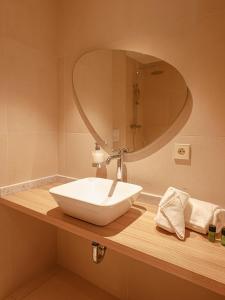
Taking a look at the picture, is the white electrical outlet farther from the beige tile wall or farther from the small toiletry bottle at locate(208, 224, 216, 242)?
the beige tile wall

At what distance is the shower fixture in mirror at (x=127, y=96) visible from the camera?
118 centimetres

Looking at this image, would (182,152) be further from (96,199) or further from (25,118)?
(25,118)

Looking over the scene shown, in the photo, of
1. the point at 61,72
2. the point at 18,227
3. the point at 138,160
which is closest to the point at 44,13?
the point at 61,72

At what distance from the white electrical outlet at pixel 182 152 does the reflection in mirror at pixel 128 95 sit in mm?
125

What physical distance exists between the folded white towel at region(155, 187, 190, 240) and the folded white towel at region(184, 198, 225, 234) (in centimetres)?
5

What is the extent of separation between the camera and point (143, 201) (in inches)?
51.4

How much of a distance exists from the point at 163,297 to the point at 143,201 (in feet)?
1.88

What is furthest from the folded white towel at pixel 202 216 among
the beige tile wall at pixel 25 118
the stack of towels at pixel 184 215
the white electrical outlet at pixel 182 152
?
the beige tile wall at pixel 25 118

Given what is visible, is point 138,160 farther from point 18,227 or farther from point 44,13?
point 44,13

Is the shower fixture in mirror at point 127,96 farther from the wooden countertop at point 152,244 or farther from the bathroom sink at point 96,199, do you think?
the wooden countertop at point 152,244

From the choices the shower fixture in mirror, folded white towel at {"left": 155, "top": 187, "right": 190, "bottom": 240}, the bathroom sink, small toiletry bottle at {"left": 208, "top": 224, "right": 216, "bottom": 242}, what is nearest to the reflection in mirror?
the shower fixture in mirror

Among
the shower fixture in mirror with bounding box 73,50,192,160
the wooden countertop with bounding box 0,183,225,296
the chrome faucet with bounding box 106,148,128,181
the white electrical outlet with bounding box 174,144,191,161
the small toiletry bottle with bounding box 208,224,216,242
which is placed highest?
the shower fixture in mirror with bounding box 73,50,192,160

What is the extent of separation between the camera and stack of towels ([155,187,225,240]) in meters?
0.92

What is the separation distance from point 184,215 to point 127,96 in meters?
0.74
